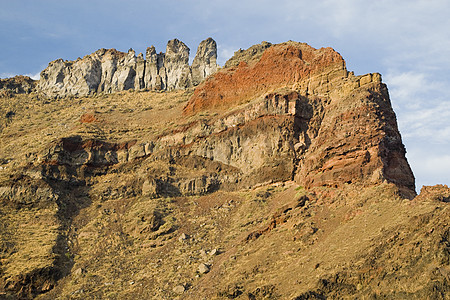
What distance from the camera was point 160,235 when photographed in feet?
139

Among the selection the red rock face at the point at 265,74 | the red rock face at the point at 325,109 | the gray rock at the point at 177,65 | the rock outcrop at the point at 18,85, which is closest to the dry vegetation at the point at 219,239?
the red rock face at the point at 325,109

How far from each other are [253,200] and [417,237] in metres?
20.3

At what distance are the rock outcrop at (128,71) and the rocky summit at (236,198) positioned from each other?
1336 inches

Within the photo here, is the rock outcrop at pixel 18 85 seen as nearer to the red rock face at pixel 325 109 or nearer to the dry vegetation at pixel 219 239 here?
the dry vegetation at pixel 219 239

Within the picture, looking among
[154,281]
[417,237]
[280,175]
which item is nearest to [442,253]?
[417,237]

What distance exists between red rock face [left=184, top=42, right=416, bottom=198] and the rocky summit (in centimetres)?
15

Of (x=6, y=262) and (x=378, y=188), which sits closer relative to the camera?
(x=378, y=188)

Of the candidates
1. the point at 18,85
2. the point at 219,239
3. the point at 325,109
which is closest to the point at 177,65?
the point at 18,85

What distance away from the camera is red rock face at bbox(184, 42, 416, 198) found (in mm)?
39156

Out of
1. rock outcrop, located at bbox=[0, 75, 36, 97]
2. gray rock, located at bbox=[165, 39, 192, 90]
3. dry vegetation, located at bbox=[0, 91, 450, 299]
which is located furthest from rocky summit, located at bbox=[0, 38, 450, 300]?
rock outcrop, located at bbox=[0, 75, 36, 97]

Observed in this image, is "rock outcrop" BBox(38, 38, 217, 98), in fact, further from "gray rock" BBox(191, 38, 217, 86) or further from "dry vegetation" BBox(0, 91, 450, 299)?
"dry vegetation" BBox(0, 91, 450, 299)

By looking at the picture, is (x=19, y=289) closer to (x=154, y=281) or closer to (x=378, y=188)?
(x=154, y=281)

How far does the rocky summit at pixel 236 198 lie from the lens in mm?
27828

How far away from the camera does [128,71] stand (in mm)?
105438
